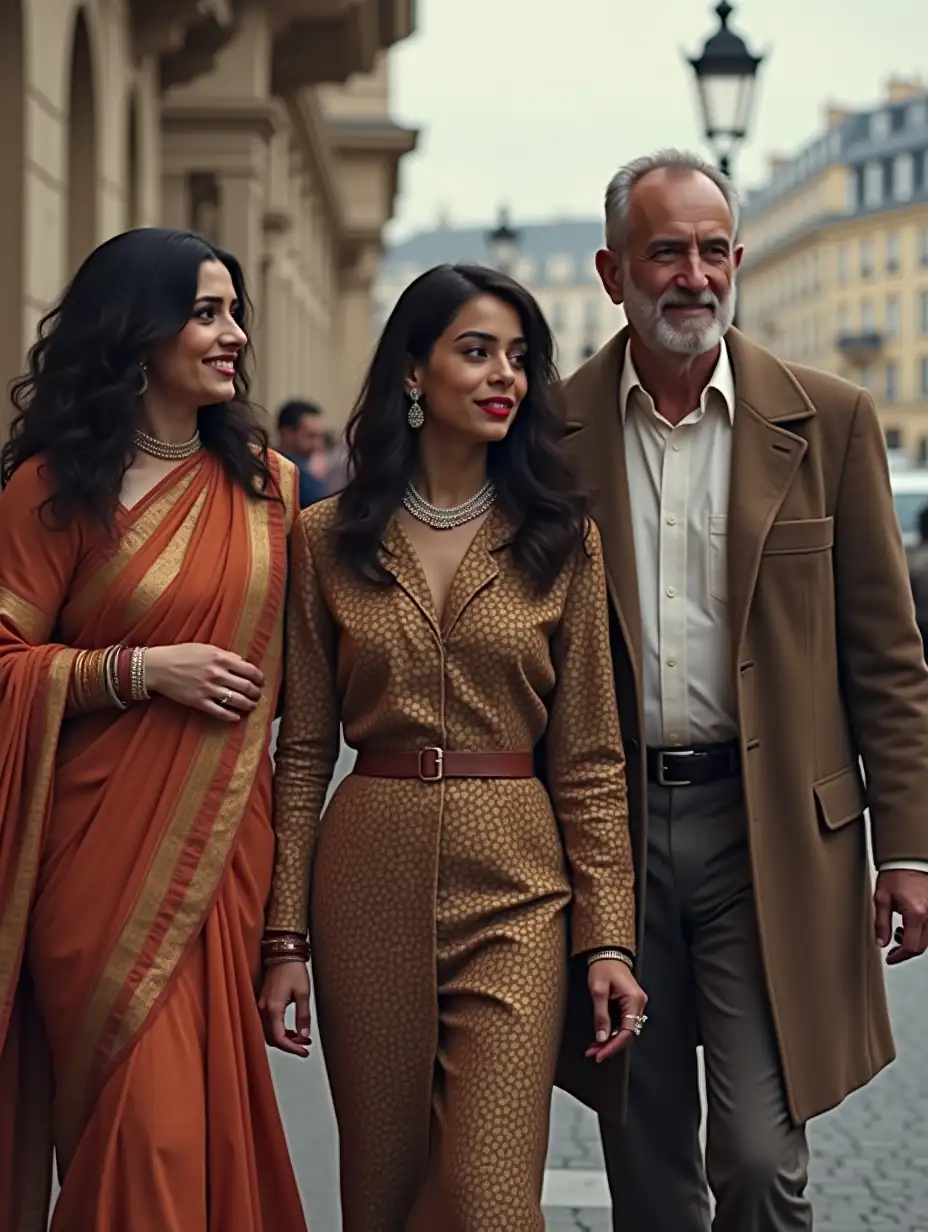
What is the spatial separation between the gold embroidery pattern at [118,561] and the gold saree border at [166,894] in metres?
0.17

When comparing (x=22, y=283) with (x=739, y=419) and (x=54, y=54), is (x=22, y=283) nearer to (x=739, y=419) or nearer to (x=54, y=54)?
(x=54, y=54)

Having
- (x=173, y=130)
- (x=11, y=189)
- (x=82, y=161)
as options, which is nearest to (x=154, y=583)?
(x=11, y=189)

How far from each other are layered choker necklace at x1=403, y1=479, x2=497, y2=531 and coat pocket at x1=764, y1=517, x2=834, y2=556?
0.48 metres

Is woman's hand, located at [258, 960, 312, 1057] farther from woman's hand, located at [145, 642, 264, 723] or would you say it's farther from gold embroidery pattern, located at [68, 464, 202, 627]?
gold embroidery pattern, located at [68, 464, 202, 627]

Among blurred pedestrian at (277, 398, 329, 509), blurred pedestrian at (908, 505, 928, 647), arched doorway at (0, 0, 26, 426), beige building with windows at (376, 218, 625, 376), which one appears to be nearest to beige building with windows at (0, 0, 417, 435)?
arched doorway at (0, 0, 26, 426)

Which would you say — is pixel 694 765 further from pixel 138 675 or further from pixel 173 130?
pixel 173 130

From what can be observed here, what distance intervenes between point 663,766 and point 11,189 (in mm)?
8375

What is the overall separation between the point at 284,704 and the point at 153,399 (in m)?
0.56

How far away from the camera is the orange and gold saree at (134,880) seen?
4.04m

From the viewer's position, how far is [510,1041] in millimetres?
3938

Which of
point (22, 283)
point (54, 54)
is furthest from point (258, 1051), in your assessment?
point (54, 54)

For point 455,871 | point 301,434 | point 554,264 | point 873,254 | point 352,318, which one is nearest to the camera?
point 455,871

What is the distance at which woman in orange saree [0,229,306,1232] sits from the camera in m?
4.04

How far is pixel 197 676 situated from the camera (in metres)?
4.07
